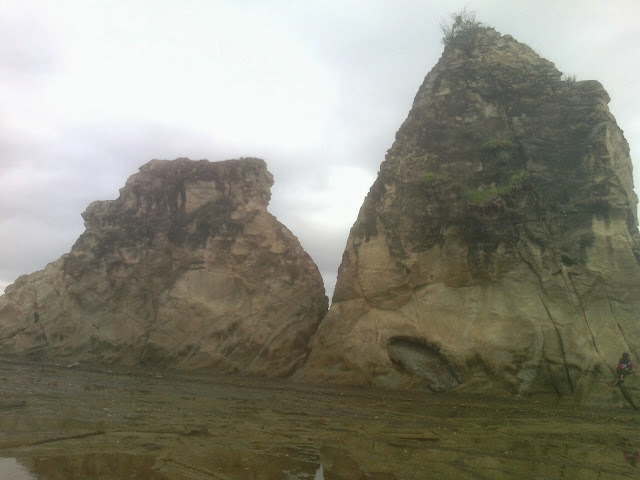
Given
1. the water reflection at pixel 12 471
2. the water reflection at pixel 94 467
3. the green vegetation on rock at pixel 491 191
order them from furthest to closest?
1. the green vegetation on rock at pixel 491 191
2. the water reflection at pixel 94 467
3. the water reflection at pixel 12 471

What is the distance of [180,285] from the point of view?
21531 millimetres

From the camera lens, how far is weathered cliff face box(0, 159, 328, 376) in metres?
20.2

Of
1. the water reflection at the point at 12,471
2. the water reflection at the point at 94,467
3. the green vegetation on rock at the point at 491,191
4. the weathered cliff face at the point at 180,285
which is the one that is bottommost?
the water reflection at the point at 94,467

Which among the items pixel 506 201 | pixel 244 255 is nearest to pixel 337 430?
pixel 506 201

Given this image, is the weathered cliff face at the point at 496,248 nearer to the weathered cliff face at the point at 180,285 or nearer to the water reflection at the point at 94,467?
the weathered cliff face at the point at 180,285

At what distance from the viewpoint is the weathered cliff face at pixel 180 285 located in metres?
20.2

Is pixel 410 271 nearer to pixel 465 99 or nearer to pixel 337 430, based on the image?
pixel 465 99

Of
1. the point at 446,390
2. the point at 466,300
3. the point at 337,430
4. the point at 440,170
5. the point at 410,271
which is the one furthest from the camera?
the point at 440,170

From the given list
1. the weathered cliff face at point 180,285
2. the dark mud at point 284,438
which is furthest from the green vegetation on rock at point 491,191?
the dark mud at point 284,438

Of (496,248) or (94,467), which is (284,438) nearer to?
(94,467)

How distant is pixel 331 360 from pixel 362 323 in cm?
164

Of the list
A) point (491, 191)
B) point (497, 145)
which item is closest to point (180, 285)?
point (491, 191)

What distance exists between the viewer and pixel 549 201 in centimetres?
1688

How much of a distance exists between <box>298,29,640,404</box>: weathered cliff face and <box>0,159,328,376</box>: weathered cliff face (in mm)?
3018
